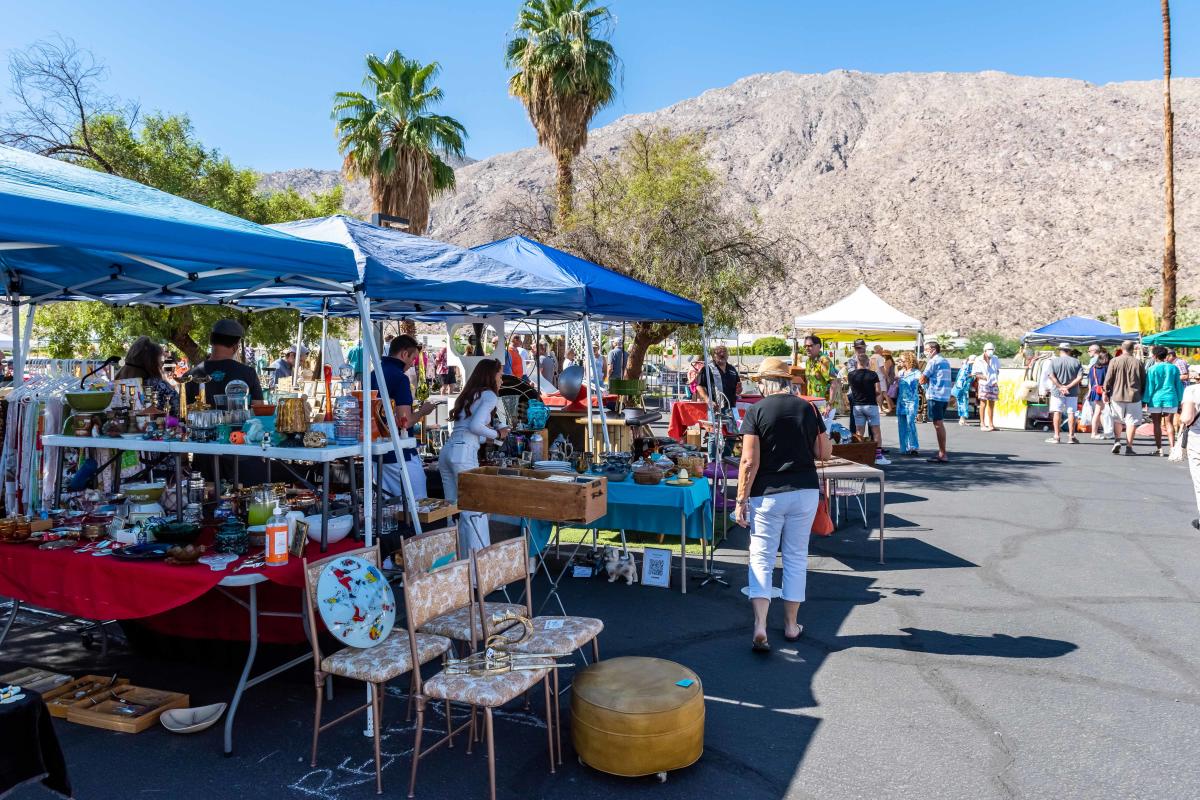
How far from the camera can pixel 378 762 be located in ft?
10.6

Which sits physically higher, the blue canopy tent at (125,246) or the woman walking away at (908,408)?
the blue canopy tent at (125,246)

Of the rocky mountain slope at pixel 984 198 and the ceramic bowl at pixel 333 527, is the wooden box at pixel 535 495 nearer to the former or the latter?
the ceramic bowl at pixel 333 527

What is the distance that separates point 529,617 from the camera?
390 cm

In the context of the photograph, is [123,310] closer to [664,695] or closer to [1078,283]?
[664,695]

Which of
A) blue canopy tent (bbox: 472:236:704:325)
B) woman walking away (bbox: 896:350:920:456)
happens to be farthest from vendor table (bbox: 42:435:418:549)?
woman walking away (bbox: 896:350:920:456)

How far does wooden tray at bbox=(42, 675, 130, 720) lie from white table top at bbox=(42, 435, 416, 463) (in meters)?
1.22

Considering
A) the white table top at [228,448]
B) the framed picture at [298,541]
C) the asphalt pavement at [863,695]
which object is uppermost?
the white table top at [228,448]

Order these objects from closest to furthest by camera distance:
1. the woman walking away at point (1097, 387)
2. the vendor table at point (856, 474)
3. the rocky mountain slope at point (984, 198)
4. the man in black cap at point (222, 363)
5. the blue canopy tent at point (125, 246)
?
the blue canopy tent at point (125, 246)
the man in black cap at point (222, 363)
the vendor table at point (856, 474)
the woman walking away at point (1097, 387)
the rocky mountain slope at point (984, 198)

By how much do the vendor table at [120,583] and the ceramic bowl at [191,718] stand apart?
0.39 ft

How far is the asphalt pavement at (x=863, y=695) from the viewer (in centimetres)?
331

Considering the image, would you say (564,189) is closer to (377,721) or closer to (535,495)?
(535,495)

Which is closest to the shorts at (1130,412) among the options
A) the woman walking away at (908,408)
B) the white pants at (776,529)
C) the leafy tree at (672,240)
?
the woman walking away at (908,408)

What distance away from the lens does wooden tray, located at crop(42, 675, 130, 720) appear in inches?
153

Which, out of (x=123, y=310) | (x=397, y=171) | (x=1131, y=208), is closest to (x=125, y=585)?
(x=123, y=310)
